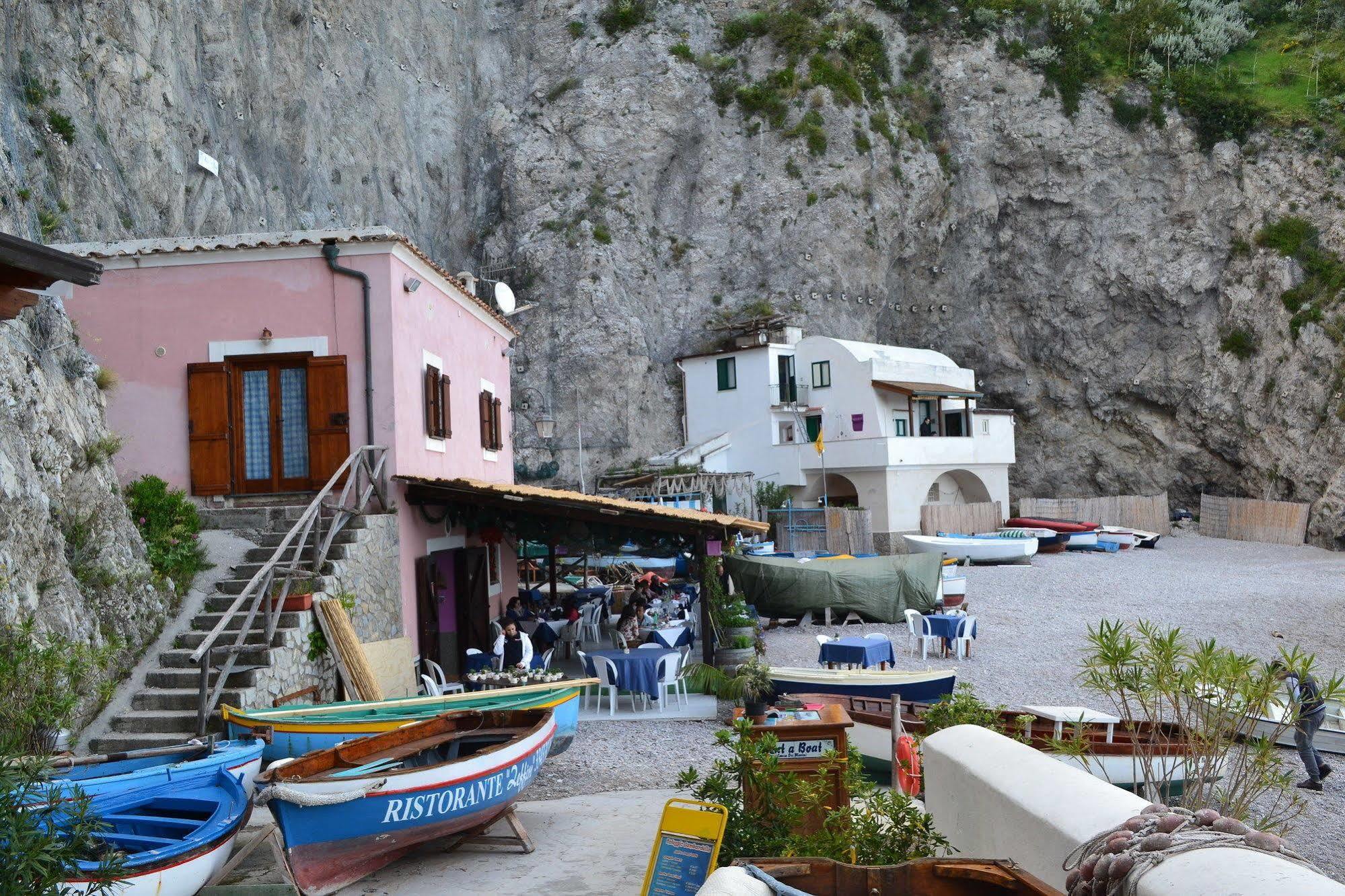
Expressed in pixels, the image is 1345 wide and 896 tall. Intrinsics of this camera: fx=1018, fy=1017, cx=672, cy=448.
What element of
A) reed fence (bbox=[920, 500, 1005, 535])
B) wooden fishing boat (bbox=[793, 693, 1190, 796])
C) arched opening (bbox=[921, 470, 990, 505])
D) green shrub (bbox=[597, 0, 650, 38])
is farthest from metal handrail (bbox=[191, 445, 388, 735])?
green shrub (bbox=[597, 0, 650, 38])

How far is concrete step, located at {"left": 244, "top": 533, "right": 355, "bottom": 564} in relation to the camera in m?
12.9

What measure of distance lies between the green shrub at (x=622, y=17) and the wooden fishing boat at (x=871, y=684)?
42.8 m

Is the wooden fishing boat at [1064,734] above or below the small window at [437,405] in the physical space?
below

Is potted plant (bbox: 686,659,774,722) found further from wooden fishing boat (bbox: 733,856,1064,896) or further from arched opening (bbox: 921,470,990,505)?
arched opening (bbox: 921,470,990,505)

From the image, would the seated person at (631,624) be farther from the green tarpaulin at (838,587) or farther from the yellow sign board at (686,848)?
the yellow sign board at (686,848)

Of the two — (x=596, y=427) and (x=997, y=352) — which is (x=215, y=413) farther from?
(x=997, y=352)

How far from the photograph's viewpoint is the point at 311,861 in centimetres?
739

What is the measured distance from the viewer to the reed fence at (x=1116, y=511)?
4284 cm

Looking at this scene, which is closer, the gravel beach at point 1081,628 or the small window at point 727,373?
the gravel beach at point 1081,628

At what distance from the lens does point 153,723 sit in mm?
10281

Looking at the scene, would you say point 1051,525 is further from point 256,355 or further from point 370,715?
point 370,715

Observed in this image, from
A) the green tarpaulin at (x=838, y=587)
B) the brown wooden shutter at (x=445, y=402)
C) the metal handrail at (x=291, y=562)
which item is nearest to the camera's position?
the metal handrail at (x=291, y=562)

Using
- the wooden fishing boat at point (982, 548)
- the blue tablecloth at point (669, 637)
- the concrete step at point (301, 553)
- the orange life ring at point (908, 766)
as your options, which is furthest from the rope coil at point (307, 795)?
the wooden fishing boat at point (982, 548)

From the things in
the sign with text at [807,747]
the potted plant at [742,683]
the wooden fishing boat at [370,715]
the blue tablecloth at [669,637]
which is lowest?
the potted plant at [742,683]
